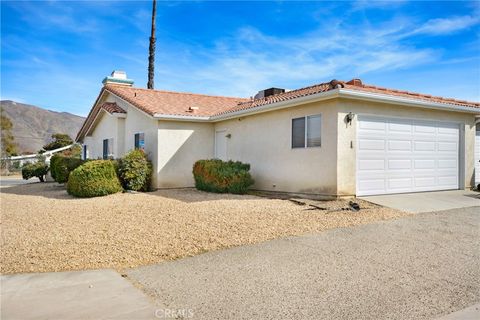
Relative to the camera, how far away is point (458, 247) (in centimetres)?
659

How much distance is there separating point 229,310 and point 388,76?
15.3m

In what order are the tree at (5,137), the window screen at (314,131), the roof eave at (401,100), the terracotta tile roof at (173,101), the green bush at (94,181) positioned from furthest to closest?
the tree at (5,137), the terracotta tile roof at (173,101), the green bush at (94,181), the window screen at (314,131), the roof eave at (401,100)

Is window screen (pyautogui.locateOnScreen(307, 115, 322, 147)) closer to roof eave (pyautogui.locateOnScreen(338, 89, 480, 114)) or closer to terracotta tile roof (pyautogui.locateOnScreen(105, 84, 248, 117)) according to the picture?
roof eave (pyautogui.locateOnScreen(338, 89, 480, 114))

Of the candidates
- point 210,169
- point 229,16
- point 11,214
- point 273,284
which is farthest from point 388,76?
point 11,214

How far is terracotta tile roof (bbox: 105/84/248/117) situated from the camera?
16.0m

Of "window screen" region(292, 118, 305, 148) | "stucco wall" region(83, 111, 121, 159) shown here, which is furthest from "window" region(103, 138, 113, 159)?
"window screen" region(292, 118, 305, 148)

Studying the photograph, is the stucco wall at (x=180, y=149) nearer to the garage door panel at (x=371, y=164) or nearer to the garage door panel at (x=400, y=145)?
the garage door panel at (x=371, y=164)

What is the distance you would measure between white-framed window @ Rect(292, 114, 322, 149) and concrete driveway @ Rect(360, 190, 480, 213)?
2339 millimetres

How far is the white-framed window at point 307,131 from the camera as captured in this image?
38.0 ft

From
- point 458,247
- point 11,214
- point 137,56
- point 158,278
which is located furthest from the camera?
point 137,56

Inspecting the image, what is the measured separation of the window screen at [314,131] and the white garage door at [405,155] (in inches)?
45.7

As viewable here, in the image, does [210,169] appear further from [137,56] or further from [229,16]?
[137,56]

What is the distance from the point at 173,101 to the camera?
17.7 metres

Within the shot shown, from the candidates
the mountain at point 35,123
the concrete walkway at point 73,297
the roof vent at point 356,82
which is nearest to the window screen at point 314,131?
the roof vent at point 356,82
